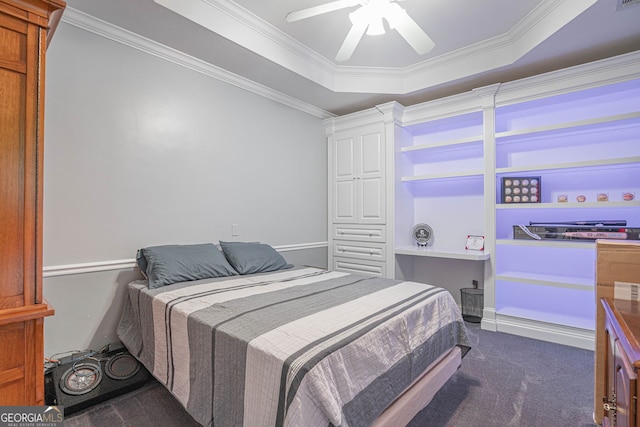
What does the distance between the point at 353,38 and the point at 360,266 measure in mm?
2582

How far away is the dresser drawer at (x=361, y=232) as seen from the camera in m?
3.72

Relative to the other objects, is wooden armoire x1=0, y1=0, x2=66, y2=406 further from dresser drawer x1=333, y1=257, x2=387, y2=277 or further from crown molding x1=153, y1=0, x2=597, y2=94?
dresser drawer x1=333, y1=257, x2=387, y2=277

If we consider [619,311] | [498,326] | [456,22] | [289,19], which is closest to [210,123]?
[289,19]

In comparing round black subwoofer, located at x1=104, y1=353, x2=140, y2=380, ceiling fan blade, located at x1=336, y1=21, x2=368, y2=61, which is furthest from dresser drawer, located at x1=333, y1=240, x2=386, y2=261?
round black subwoofer, located at x1=104, y1=353, x2=140, y2=380

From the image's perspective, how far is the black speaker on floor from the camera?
1.79m

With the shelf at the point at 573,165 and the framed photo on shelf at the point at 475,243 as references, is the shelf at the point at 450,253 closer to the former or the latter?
the framed photo on shelf at the point at 475,243

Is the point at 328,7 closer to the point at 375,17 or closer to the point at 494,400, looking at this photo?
the point at 375,17

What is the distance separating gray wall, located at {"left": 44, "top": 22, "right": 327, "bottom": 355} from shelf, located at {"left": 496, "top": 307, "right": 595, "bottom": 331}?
2.53 metres

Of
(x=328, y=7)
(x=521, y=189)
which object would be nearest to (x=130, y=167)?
(x=328, y=7)

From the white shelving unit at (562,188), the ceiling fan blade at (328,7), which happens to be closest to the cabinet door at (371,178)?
the white shelving unit at (562,188)

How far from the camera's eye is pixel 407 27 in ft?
6.42

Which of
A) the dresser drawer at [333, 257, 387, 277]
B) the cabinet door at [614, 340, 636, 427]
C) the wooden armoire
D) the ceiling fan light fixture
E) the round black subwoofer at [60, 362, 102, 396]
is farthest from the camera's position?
the dresser drawer at [333, 257, 387, 277]

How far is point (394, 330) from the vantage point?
158cm

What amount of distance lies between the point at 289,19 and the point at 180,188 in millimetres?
1626
